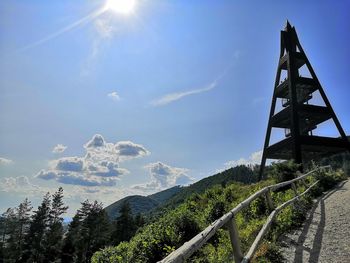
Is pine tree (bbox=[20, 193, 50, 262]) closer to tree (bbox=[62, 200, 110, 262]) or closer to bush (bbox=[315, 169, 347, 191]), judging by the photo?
tree (bbox=[62, 200, 110, 262])

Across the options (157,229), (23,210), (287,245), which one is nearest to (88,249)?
(23,210)

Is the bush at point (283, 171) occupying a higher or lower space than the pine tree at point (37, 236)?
lower

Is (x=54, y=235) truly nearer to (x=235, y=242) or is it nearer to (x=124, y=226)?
(x=124, y=226)

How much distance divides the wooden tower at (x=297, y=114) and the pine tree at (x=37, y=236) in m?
54.7

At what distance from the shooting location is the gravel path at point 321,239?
5531 mm

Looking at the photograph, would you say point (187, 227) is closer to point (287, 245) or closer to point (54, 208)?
point (287, 245)

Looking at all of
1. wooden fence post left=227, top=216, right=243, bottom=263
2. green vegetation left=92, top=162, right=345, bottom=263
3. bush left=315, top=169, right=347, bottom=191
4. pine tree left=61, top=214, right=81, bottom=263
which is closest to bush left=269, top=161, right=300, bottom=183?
bush left=315, top=169, right=347, bottom=191

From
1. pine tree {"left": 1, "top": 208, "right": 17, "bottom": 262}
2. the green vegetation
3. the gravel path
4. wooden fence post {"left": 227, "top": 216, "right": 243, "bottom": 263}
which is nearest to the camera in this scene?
wooden fence post {"left": 227, "top": 216, "right": 243, "bottom": 263}

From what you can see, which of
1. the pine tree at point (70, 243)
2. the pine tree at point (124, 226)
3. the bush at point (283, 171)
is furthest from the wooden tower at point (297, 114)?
the pine tree at point (70, 243)

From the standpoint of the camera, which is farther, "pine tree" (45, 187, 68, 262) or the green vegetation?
"pine tree" (45, 187, 68, 262)

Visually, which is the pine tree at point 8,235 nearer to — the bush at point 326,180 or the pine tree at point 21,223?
the pine tree at point 21,223

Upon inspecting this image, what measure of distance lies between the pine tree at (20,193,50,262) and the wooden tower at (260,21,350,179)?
5466cm

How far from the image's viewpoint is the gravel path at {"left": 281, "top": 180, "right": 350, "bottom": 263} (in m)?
5.53

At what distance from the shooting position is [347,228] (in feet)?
24.2
